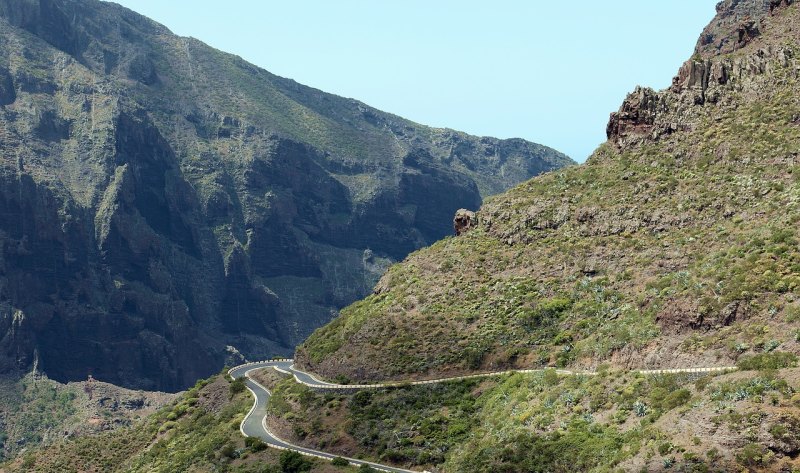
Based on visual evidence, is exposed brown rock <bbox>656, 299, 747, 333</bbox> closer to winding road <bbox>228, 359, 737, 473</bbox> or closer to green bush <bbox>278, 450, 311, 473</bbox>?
winding road <bbox>228, 359, 737, 473</bbox>

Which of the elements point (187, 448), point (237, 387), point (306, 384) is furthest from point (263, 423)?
point (237, 387)

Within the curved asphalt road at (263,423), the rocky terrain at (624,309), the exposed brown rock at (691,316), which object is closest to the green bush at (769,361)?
the rocky terrain at (624,309)

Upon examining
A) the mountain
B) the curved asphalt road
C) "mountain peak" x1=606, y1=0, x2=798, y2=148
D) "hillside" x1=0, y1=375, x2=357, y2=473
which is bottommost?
"hillside" x1=0, y1=375, x2=357, y2=473

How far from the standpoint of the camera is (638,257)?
108375 millimetres

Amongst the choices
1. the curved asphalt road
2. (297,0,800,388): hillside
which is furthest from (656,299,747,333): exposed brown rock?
the curved asphalt road

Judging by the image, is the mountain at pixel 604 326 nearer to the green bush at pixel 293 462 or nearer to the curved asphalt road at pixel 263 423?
the curved asphalt road at pixel 263 423

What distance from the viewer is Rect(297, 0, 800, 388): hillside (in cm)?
8950

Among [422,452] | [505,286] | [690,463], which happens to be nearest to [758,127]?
[505,286]

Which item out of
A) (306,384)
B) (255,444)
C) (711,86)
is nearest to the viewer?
(255,444)

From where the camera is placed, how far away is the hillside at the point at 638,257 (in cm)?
8950

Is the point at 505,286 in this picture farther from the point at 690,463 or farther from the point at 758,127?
the point at 690,463

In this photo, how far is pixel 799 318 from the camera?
264ft

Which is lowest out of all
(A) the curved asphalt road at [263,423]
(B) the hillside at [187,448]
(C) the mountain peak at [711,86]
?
(B) the hillside at [187,448]

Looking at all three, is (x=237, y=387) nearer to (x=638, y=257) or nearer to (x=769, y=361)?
(x=638, y=257)
